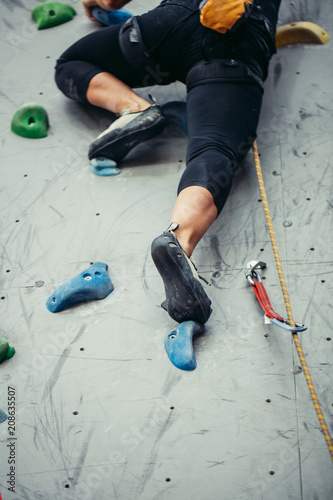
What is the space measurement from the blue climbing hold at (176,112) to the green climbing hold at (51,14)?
0.76 meters

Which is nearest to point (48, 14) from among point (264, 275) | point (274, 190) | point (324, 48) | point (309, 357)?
point (324, 48)

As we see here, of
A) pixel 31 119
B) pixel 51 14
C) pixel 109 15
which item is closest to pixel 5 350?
pixel 31 119

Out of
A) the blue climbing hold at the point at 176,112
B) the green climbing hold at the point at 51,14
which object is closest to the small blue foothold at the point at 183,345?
the blue climbing hold at the point at 176,112

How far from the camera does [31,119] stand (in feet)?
7.31

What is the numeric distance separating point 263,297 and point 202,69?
76cm

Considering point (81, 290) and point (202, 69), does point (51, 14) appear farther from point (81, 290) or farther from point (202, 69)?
point (81, 290)

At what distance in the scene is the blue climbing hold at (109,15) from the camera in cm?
252

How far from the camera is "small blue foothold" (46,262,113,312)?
5.58ft

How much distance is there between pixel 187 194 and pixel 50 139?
730 mm

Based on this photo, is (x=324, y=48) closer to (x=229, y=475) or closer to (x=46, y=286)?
(x=46, y=286)

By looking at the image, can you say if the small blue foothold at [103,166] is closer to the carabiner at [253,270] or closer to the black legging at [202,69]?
the black legging at [202,69]

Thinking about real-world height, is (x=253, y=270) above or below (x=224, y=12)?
below

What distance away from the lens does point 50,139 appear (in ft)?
7.28

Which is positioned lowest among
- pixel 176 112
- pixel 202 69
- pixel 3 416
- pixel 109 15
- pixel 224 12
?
pixel 3 416
